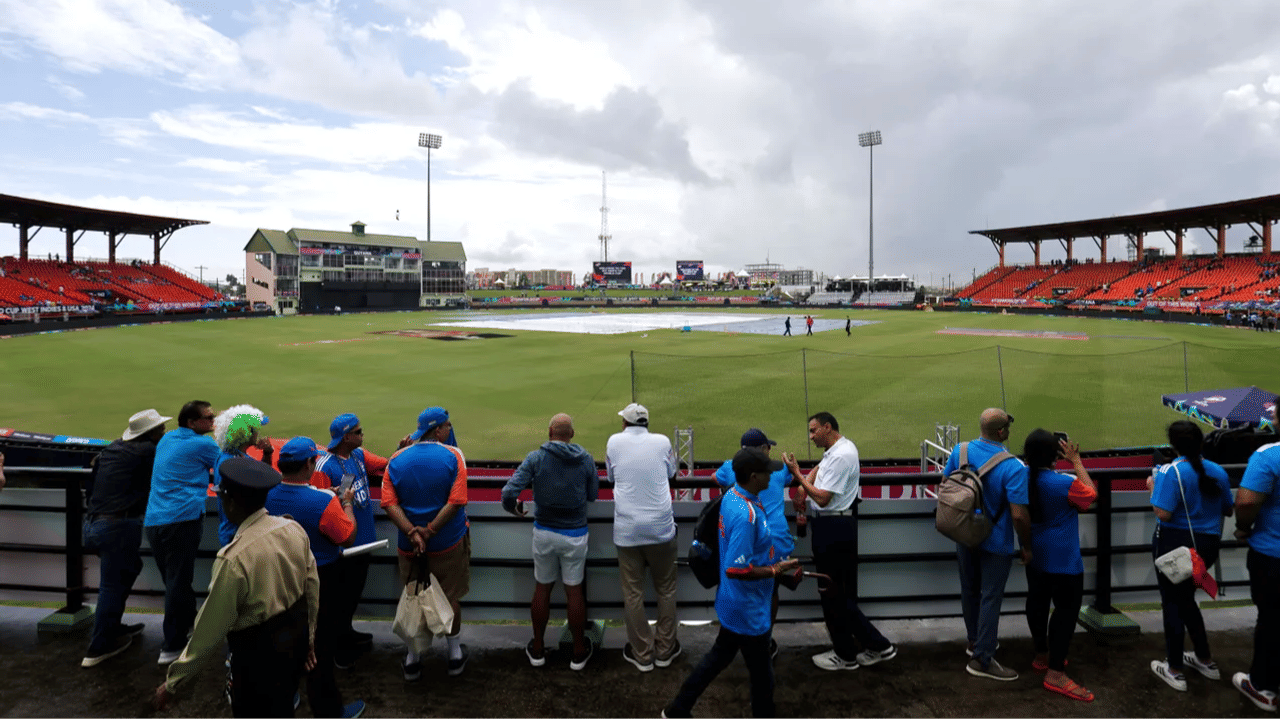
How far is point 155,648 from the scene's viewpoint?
5223 mm

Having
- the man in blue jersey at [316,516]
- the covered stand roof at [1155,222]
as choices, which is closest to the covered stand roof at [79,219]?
the man in blue jersey at [316,516]

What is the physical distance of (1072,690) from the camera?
448 centimetres

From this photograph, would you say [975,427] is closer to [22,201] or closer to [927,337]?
[927,337]

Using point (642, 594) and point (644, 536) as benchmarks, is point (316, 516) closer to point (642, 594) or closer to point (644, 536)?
point (644, 536)

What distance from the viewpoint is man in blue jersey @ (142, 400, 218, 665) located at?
193 inches

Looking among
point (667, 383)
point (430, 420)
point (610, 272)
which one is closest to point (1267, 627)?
point (430, 420)

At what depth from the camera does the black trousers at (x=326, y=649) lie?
159 inches

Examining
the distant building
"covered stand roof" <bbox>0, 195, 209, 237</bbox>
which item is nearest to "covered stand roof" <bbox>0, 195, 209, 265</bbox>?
"covered stand roof" <bbox>0, 195, 209, 237</bbox>

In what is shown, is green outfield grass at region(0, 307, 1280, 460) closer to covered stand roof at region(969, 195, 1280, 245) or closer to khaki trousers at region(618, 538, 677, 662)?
khaki trousers at region(618, 538, 677, 662)

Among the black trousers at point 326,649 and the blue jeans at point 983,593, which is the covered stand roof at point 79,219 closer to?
the black trousers at point 326,649

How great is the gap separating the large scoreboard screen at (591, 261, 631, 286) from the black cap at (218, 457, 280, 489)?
13708 cm

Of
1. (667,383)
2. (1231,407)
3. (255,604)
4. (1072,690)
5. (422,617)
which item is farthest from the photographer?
(667,383)

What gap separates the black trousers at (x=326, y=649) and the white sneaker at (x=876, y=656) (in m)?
Result: 3.55

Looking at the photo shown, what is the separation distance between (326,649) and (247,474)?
1.52 metres
